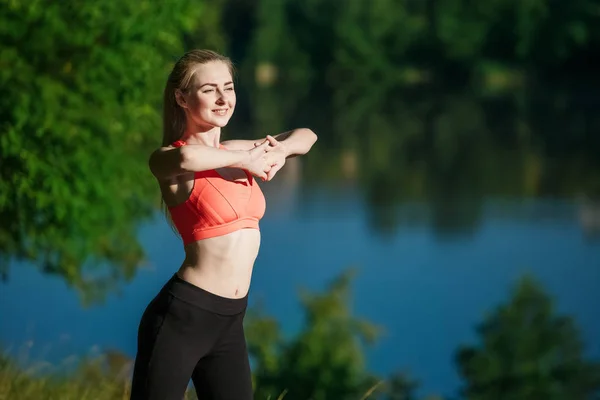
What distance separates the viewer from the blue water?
2731 cm

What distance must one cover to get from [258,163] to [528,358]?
1691cm

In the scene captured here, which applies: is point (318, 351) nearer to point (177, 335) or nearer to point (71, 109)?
point (71, 109)

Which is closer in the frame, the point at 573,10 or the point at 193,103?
the point at 193,103

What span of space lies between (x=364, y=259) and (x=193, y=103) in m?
29.0

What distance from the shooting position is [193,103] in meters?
4.10

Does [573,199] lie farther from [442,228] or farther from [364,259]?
[364,259]

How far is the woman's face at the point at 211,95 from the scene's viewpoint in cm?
409

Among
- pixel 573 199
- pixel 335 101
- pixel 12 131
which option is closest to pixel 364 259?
pixel 573 199

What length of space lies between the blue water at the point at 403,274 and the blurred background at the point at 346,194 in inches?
3.8

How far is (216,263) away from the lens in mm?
4082

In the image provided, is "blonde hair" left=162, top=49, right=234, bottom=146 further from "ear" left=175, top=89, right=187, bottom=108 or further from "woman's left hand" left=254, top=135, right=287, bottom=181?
"woman's left hand" left=254, top=135, right=287, bottom=181

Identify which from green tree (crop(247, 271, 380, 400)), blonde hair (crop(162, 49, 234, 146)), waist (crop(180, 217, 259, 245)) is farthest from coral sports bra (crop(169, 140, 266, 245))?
green tree (crop(247, 271, 380, 400))

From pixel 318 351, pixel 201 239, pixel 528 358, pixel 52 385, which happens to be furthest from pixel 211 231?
pixel 528 358

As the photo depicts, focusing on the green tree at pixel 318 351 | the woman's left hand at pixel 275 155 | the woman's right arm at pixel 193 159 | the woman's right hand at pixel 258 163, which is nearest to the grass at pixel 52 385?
the woman's left hand at pixel 275 155
